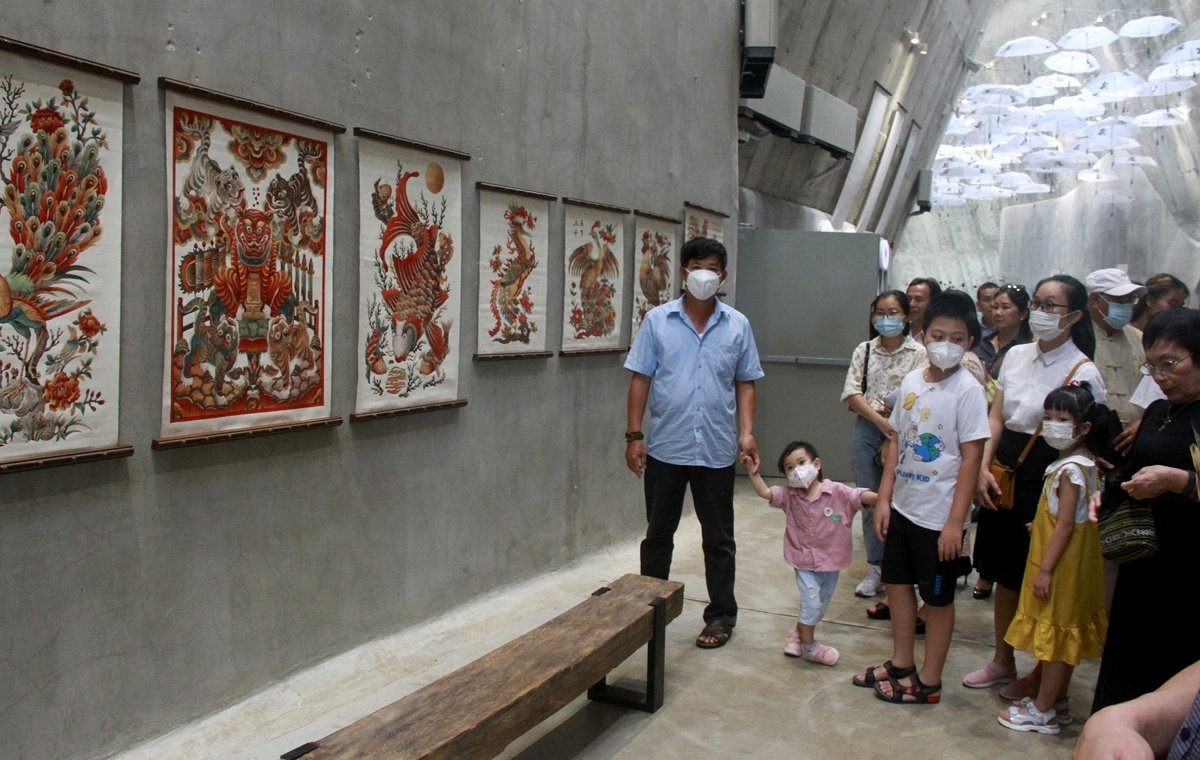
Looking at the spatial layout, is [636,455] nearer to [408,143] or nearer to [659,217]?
[408,143]

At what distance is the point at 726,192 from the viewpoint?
7.10m

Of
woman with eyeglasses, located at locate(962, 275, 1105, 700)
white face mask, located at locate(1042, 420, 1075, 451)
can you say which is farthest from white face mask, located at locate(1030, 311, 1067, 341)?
white face mask, located at locate(1042, 420, 1075, 451)

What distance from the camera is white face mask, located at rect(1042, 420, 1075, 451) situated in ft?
10.8

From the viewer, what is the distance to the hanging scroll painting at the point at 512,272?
4.50 m

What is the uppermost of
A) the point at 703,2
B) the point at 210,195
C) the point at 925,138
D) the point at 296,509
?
the point at 925,138

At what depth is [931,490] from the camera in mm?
3564

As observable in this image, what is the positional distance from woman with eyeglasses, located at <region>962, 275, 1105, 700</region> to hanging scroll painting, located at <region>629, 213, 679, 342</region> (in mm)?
2579

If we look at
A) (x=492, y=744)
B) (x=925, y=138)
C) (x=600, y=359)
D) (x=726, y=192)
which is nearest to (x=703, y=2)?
(x=726, y=192)

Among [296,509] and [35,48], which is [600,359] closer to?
[296,509]

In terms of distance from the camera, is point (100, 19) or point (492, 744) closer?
point (492, 744)

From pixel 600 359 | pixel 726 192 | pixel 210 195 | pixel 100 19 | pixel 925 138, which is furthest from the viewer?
pixel 925 138

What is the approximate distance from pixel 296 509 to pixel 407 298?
1005mm

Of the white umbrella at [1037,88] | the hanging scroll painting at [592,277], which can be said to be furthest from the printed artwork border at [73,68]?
the white umbrella at [1037,88]

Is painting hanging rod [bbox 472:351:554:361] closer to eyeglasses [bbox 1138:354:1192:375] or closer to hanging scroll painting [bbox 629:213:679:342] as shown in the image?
hanging scroll painting [bbox 629:213:679:342]
